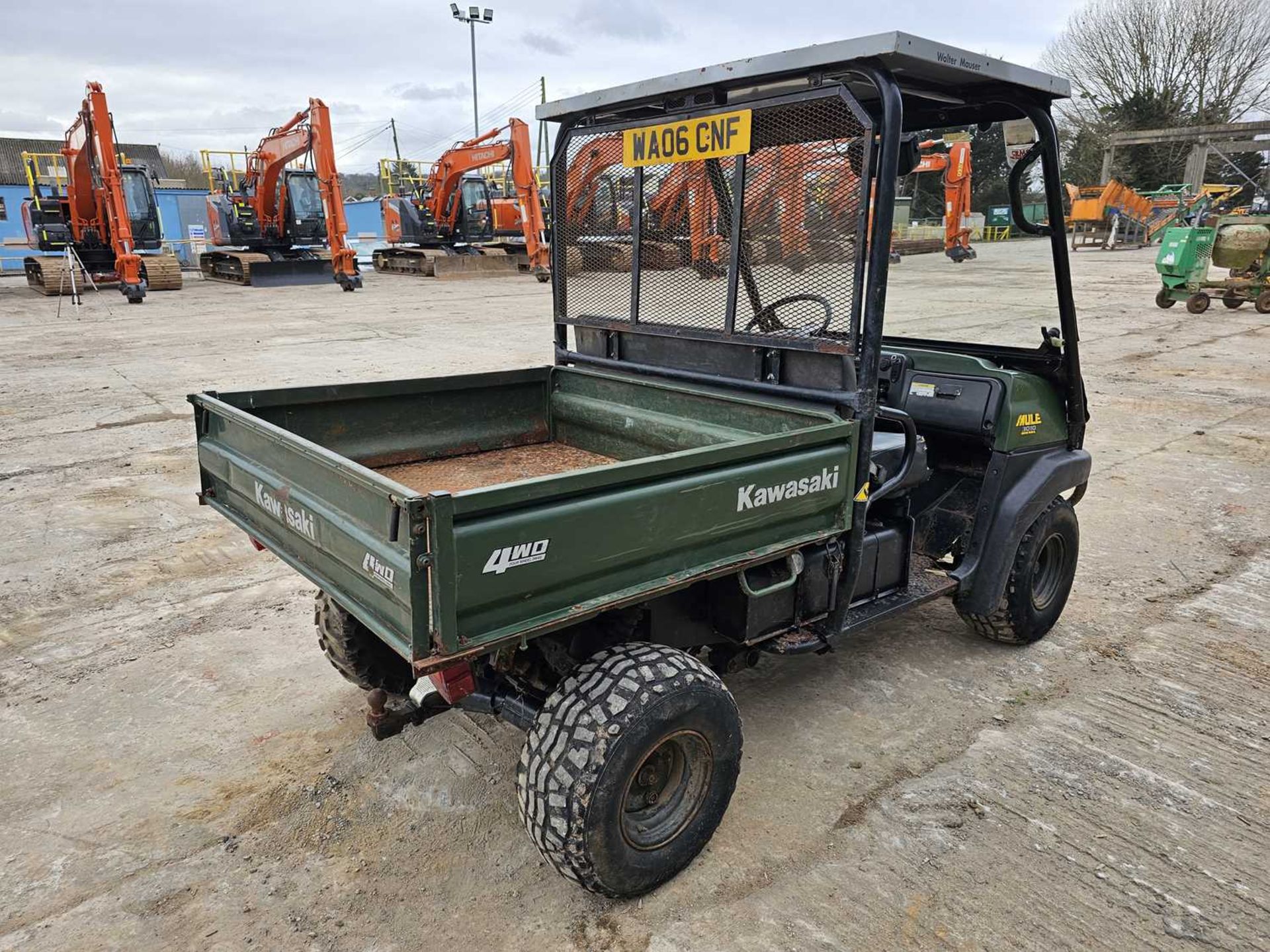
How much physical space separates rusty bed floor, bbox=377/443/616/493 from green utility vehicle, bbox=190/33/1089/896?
2cm

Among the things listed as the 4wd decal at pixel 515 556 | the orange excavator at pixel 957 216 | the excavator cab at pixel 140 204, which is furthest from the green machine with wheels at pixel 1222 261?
the excavator cab at pixel 140 204

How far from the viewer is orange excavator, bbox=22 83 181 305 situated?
17188 mm

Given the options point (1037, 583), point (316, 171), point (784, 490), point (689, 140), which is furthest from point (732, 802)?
point (316, 171)

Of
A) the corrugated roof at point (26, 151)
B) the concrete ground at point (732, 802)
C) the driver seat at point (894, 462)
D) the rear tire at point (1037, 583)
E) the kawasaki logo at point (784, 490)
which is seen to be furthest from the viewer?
the corrugated roof at point (26, 151)

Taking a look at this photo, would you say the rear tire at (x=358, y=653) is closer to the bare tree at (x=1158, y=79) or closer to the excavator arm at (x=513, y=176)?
the excavator arm at (x=513, y=176)

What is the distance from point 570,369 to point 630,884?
2.14 metres

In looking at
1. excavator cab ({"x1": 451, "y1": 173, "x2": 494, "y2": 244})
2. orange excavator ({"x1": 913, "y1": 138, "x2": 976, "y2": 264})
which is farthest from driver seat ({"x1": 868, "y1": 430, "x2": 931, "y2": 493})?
excavator cab ({"x1": 451, "y1": 173, "x2": 494, "y2": 244})

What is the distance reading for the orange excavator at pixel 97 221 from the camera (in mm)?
17188

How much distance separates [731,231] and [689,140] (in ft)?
1.11

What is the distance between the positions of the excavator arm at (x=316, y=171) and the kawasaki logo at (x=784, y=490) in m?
17.9

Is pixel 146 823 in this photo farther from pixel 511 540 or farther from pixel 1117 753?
pixel 1117 753

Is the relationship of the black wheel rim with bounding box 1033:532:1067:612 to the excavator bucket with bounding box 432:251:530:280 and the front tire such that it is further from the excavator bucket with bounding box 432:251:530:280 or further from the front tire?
the excavator bucket with bounding box 432:251:530:280

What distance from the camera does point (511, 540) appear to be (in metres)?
2.07

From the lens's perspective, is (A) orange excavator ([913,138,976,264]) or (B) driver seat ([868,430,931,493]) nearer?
(B) driver seat ([868,430,931,493])
